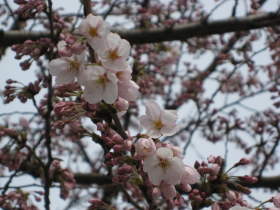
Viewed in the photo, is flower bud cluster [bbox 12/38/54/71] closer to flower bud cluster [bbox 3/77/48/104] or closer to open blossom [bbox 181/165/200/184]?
flower bud cluster [bbox 3/77/48/104]

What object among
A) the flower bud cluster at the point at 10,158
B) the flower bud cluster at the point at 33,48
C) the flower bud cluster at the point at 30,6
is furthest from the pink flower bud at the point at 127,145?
the flower bud cluster at the point at 10,158

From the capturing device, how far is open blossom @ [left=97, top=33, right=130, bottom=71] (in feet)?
4.63

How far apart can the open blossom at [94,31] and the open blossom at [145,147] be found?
487mm

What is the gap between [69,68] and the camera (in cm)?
153

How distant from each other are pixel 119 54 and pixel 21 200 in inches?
94.4

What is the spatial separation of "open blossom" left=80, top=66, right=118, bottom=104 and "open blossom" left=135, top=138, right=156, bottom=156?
0.24m

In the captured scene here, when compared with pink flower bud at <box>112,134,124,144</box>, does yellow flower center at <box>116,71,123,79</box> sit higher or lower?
higher

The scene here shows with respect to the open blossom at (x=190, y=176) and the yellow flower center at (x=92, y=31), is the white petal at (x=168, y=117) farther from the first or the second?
the yellow flower center at (x=92, y=31)

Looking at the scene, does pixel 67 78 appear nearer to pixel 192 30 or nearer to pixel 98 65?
pixel 98 65

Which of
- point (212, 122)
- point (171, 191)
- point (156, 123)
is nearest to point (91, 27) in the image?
point (156, 123)

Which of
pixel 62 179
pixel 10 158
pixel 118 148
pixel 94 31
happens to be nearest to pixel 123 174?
pixel 118 148

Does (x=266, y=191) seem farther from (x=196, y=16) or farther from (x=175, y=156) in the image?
(x=175, y=156)

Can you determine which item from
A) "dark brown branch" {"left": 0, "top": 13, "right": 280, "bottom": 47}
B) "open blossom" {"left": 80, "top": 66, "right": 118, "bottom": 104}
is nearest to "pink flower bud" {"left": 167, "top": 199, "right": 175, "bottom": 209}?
"open blossom" {"left": 80, "top": 66, "right": 118, "bottom": 104}

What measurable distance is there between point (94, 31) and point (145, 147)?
59 cm
